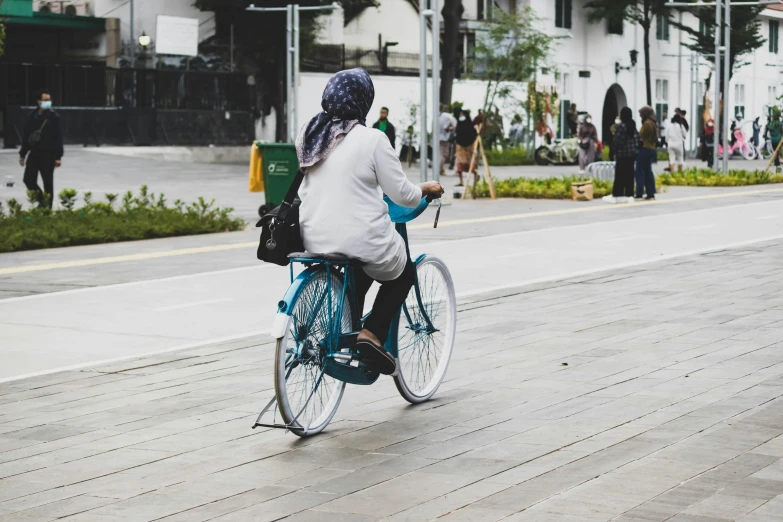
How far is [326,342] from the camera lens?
6.45 metres

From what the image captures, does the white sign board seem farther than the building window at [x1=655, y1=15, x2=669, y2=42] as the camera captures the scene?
No

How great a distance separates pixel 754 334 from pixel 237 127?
3985 centimetres

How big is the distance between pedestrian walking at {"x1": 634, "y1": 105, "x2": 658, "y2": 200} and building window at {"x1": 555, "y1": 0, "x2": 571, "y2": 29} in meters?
34.6

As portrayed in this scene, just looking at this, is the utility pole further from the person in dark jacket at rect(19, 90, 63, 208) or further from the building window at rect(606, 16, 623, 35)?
the building window at rect(606, 16, 623, 35)

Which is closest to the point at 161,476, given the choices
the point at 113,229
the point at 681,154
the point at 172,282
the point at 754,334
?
the point at 754,334

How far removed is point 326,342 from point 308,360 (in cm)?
16

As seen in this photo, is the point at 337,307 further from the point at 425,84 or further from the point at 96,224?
the point at 425,84

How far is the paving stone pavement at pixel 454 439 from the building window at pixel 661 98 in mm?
57353

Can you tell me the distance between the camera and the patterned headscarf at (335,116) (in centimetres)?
644

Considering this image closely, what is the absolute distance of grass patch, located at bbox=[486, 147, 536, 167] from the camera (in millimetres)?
46406

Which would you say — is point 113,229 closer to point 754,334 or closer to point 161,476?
point 754,334

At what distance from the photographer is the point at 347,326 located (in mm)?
6660

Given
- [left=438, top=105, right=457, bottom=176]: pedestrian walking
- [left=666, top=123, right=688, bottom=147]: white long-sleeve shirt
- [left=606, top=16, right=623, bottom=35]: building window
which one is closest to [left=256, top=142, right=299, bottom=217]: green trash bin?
[left=438, top=105, right=457, bottom=176]: pedestrian walking

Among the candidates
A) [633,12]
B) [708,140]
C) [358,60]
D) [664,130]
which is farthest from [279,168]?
[664,130]
